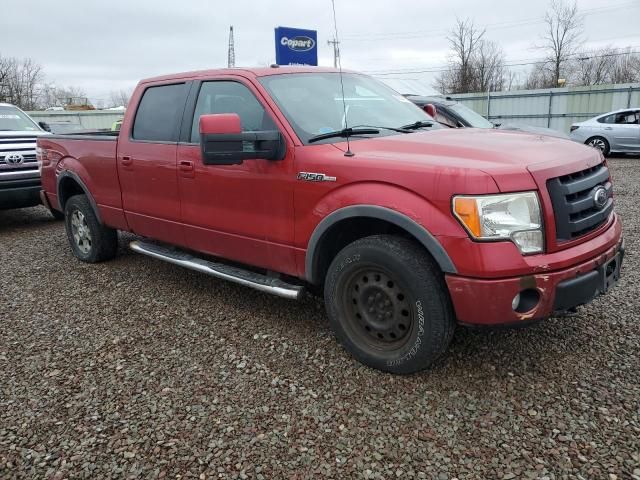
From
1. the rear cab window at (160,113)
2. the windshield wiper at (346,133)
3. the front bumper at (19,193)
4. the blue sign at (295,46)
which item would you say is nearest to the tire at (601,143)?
the blue sign at (295,46)

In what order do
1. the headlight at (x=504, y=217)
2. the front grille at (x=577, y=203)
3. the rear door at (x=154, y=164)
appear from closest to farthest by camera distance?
the headlight at (x=504, y=217) → the front grille at (x=577, y=203) → the rear door at (x=154, y=164)

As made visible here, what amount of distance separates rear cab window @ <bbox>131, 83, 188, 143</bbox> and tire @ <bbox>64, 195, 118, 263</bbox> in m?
1.25

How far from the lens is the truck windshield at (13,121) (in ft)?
27.9

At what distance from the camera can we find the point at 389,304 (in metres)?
3.11

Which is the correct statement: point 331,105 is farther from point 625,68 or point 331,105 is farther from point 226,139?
point 625,68

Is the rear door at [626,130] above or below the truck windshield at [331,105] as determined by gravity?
below

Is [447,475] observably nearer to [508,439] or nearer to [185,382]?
[508,439]

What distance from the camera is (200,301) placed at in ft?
14.8

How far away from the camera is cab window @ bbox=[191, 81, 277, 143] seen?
3.69m

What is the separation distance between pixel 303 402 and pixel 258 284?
3.33 ft

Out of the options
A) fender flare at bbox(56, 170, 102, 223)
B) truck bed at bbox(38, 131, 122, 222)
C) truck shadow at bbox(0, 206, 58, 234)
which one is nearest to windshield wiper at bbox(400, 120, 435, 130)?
truck bed at bbox(38, 131, 122, 222)

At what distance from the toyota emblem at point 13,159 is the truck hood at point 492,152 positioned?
6.02 m

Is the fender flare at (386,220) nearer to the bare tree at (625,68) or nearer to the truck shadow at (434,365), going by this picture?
the truck shadow at (434,365)

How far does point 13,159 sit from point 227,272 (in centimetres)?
515
